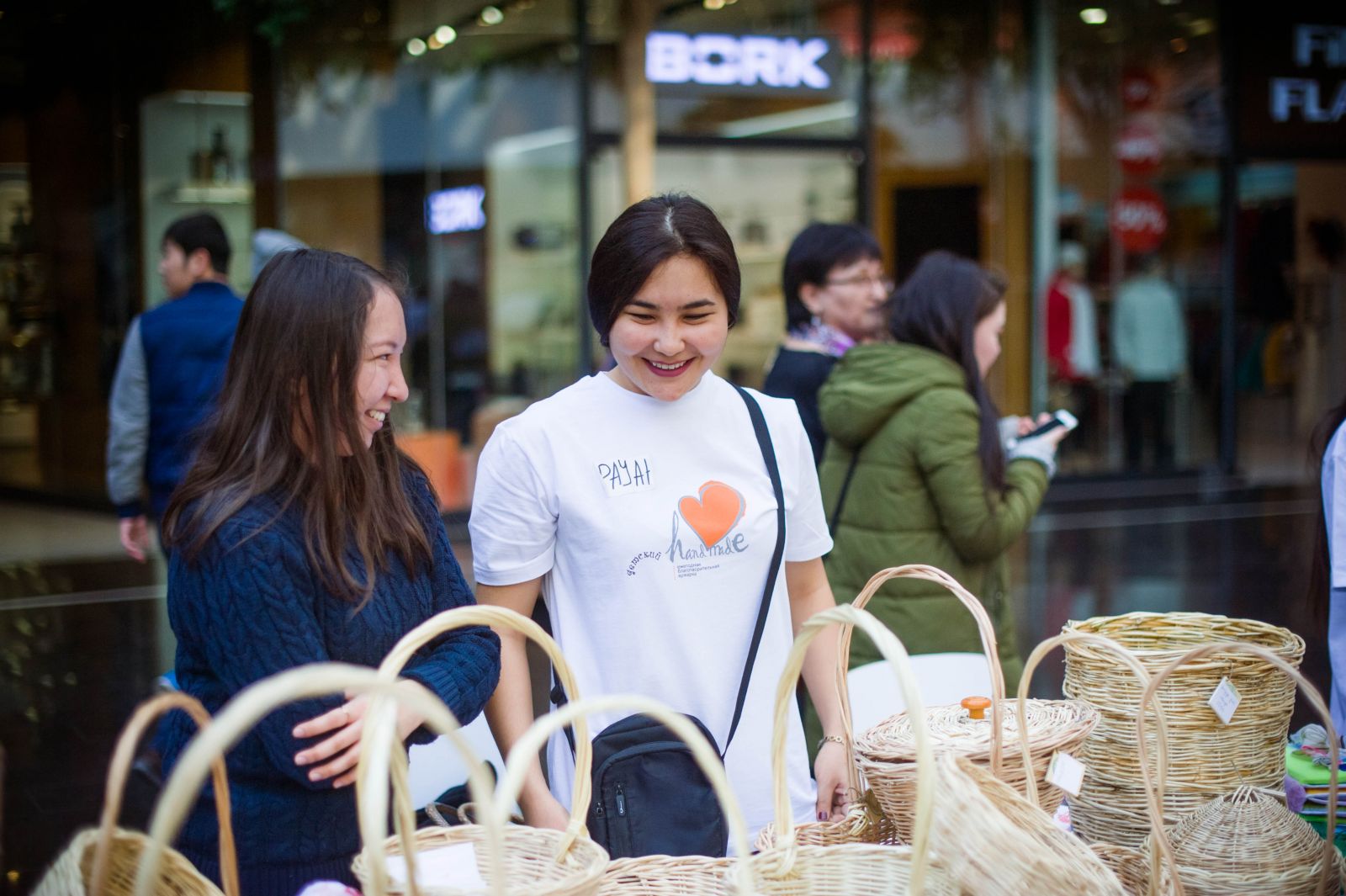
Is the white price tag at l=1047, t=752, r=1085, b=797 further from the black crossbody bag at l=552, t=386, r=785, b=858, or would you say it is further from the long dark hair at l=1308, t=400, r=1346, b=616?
the long dark hair at l=1308, t=400, r=1346, b=616

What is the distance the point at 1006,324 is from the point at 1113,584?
4.21 metres

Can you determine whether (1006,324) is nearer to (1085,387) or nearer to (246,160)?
(1085,387)

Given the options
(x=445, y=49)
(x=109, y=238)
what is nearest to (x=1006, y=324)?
(x=445, y=49)

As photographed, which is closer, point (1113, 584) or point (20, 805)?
point (20, 805)

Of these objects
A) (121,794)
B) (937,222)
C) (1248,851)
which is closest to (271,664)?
(121,794)

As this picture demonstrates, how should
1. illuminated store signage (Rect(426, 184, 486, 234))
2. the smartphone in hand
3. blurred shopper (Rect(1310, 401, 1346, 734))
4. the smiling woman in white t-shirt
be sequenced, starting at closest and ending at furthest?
1. the smiling woman in white t-shirt
2. blurred shopper (Rect(1310, 401, 1346, 734))
3. the smartphone in hand
4. illuminated store signage (Rect(426, 184, 486, 234))

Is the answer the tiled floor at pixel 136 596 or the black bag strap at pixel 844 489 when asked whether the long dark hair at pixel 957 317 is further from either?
the tiled floor at pixel 136 596

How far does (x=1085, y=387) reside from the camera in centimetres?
1112

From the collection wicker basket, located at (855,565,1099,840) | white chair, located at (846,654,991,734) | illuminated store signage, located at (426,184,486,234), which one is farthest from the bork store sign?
wicker basket, located at (855,565,1099,840)

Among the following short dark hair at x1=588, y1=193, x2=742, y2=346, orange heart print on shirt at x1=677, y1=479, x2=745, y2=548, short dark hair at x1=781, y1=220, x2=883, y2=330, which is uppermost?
short dark hair at x1=781, y1=220, x2=883, y2=330

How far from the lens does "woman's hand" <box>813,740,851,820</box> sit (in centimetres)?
219

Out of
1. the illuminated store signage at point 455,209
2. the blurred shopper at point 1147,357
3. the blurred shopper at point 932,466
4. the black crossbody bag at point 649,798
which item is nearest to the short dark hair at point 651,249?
the black crossbody bag at point 649,798

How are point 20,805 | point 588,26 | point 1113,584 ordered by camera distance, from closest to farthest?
point 20,805, point 1113,584, point 588,26

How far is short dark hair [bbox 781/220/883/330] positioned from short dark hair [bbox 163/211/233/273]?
2192 mm
